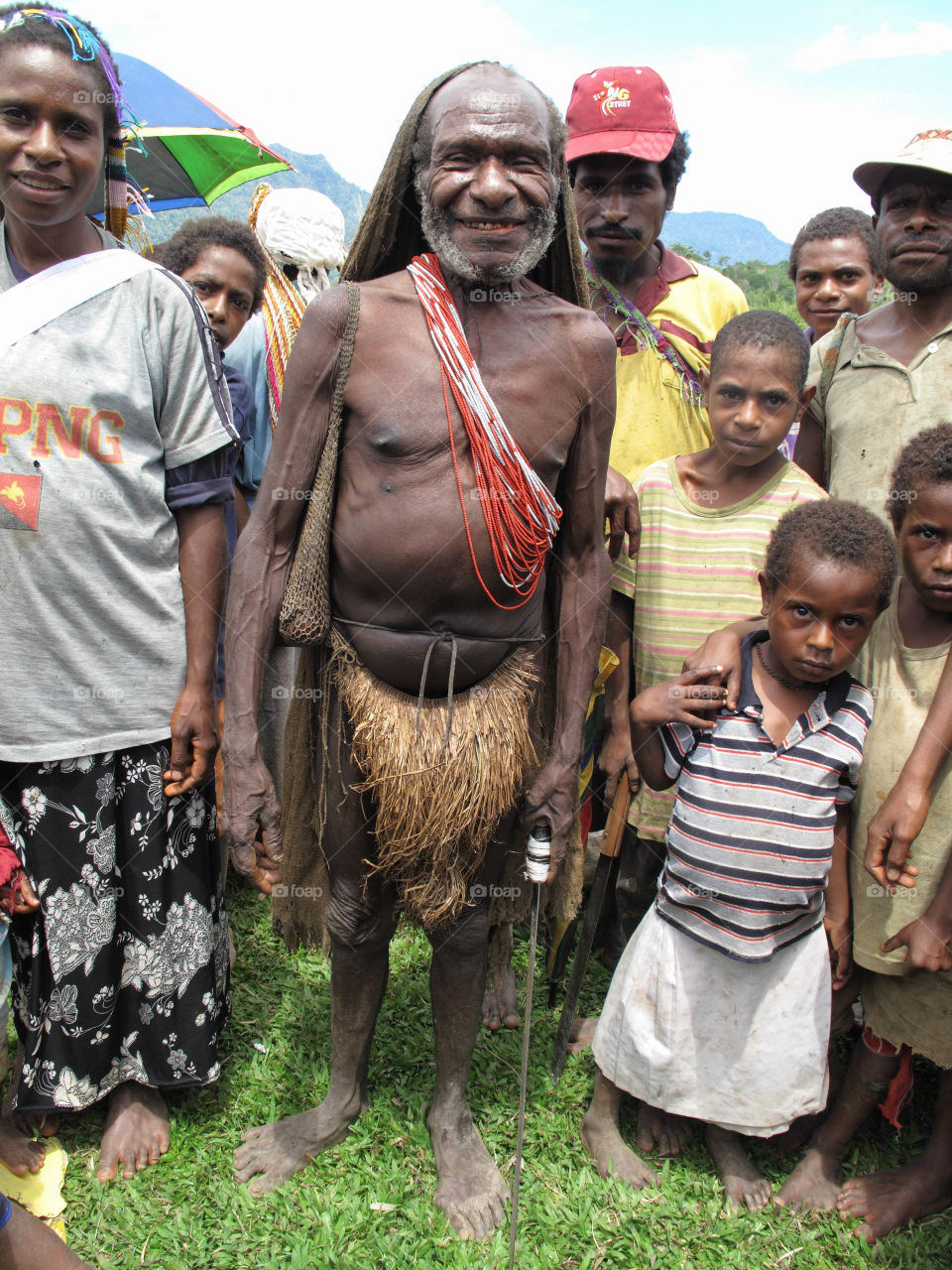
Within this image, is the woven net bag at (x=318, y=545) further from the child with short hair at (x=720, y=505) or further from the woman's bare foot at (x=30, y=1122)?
the woman's bare foot at (x=30, y=1122)

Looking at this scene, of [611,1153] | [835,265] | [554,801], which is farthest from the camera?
[835,265]

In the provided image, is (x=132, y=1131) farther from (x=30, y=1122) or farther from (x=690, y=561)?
(x=690, y=561)

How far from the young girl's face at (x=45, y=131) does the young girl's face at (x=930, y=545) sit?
215 centimetres

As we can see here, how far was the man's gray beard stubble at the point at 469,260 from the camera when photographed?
2092 millimetres

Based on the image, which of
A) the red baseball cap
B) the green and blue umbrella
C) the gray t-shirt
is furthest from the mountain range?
the gray t-shirt

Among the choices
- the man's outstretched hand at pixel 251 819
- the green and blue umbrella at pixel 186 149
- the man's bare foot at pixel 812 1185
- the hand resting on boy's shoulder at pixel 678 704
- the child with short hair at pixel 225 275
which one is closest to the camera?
the man's outstretched hand at pixel 251 819

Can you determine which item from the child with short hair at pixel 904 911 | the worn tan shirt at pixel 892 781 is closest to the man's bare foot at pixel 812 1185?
the child with short hair at pixel 904 911

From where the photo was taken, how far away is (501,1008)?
3291mm

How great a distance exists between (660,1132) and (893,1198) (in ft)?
2.03

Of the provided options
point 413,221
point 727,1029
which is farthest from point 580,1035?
point 413,221

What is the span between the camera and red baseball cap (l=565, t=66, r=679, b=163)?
3.00 m

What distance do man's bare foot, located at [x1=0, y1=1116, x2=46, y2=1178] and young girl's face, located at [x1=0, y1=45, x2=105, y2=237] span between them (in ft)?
7.72

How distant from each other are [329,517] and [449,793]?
72 cm

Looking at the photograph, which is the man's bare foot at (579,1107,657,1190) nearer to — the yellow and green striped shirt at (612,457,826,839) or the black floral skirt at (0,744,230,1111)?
the yellow and green striped shirt at (612,457,826,839)
